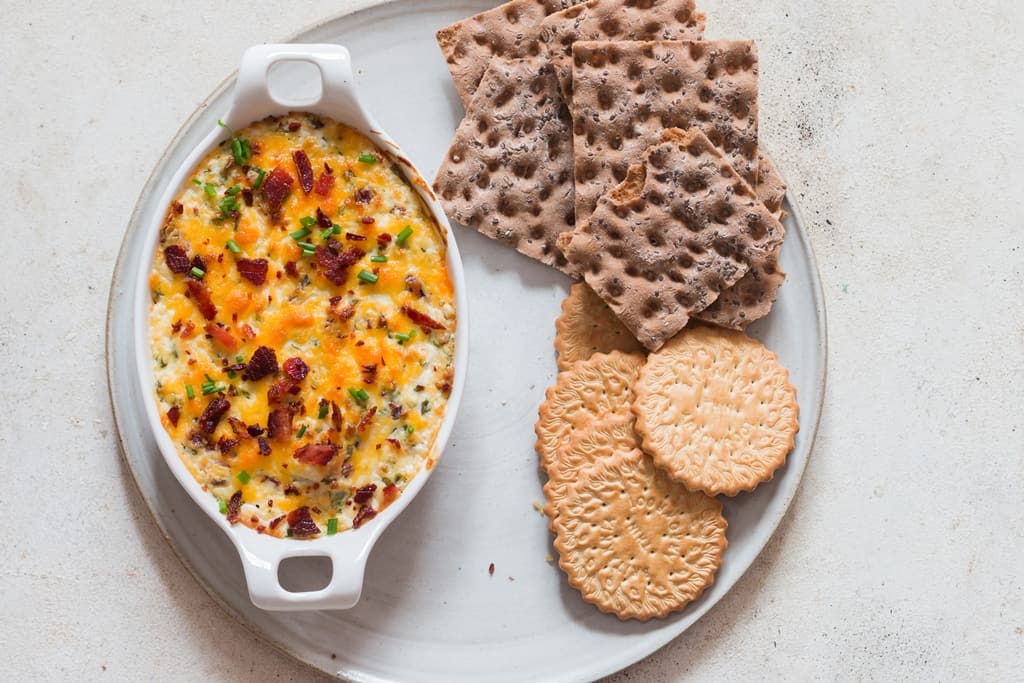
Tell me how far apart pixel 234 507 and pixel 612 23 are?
5.65ft

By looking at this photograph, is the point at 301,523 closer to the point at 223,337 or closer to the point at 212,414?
the point at 212,414

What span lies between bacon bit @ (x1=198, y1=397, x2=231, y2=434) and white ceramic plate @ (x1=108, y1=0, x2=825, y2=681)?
1.19ft

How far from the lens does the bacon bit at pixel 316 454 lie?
247 centimetres

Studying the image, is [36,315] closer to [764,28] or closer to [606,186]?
[606,186]

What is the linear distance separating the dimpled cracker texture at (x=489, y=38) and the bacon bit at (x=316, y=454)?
43.2 inches

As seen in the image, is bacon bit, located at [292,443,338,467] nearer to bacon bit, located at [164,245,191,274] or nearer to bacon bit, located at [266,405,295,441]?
bacon bit, located at [266,405,295,441]

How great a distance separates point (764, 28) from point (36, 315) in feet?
7.83

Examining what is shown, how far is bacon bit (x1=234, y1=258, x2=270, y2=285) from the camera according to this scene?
99.4 inches

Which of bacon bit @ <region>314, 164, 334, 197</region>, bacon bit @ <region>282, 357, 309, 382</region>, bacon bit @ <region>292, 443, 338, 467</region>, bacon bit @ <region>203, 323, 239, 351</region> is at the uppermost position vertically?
bacon bit @ <region>314, 164, 334, 197</region>

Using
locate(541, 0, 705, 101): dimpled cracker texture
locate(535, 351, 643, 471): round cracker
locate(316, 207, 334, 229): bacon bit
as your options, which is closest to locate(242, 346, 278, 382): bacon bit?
locate(316, 207, 334, 229): bacon bit

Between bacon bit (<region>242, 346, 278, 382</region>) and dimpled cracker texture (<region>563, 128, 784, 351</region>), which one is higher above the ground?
bacon bit (<region>242, 346, 278, 382</region>)

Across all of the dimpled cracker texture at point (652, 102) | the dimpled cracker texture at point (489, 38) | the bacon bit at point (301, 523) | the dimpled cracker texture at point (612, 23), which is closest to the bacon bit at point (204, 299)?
the bacon bit at point (301, 523)

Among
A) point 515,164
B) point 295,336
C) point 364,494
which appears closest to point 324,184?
point 295,336

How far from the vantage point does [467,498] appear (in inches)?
113
